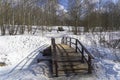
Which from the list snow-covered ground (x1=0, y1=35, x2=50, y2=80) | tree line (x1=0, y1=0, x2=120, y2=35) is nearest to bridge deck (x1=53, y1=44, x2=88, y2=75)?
snow-covered ground (x1=0, y1=35, x2=50, y2=80)

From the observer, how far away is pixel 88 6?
5156 cm

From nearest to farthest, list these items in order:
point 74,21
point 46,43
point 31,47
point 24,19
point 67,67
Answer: point 67,67, point 31,47, point 46,43, point 24,19, point 74,21

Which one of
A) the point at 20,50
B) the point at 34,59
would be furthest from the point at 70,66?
the point at 20,50

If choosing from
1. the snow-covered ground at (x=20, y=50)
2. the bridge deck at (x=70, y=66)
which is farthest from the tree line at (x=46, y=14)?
the bridge deck at (x=70, y=66)

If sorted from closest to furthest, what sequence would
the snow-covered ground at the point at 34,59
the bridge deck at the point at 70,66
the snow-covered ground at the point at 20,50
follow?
the snow-covered ground at the point at 34,59 < the bridge deck at the point at 70,66 < the snow-covered ground at the point at 20,50

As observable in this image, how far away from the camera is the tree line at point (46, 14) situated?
1470 inches

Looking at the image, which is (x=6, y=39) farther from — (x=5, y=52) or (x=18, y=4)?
(x=18, y=4)

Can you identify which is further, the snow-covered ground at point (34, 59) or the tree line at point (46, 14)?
the tree line at point (46, 14)

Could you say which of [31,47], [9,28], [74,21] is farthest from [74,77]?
[74,21]

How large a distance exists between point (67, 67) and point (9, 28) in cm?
2413

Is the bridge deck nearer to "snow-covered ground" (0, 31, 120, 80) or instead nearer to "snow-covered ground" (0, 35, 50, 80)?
"snow-covered ground" (0, 31, 120, 80)

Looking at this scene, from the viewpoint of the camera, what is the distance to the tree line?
1470 inches

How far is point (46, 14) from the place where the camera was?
2174 inches

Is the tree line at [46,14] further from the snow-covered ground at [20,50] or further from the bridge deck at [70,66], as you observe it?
the bridge deck at [70,66]
